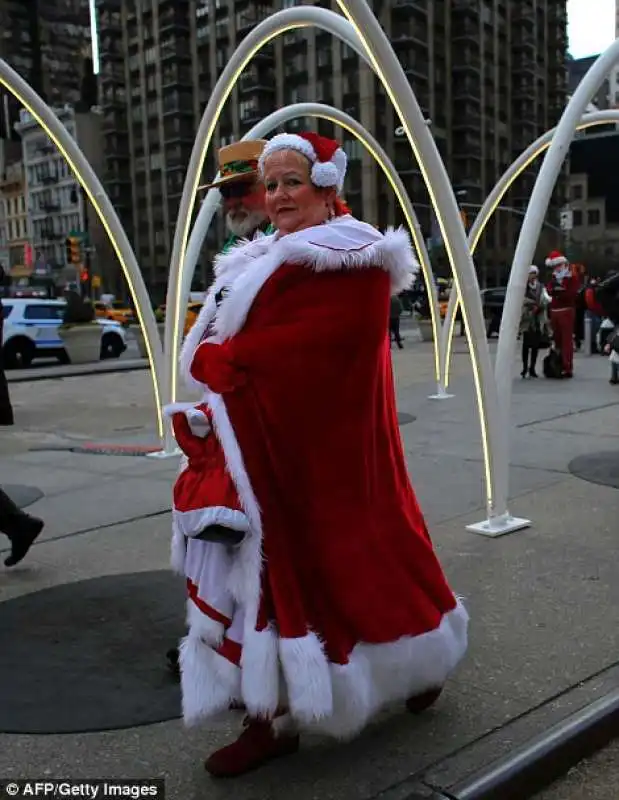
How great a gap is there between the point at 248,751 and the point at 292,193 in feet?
5.40

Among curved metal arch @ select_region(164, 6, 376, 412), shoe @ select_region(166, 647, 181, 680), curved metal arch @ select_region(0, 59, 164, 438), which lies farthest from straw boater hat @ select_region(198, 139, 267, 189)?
curved metal arch @ select_region(0, 59, 164, 438)

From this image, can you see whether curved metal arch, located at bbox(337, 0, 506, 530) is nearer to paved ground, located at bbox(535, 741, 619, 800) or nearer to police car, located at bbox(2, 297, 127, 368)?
paved ground, located at bbox(535, 741, 619, 800)

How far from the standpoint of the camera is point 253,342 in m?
2.35

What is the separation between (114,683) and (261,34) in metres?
5.32

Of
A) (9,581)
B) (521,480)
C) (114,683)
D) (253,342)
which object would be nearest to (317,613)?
(253,342)

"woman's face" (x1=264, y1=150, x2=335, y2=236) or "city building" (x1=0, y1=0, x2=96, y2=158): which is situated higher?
"city building" (x1=0, y1=0, x2=96, y2=158)

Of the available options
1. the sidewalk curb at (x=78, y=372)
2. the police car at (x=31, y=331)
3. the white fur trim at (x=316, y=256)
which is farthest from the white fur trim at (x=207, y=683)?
the police car at (x=31, y=331)

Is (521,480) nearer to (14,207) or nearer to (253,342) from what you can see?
(253,342)

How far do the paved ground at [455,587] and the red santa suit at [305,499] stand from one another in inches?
9.3

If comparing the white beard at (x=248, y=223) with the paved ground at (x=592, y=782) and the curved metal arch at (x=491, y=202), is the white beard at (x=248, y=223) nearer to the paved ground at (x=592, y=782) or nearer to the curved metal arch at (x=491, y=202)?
the paved ground at (x=592, y=782)

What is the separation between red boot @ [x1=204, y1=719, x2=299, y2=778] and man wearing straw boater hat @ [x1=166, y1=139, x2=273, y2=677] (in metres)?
1.52

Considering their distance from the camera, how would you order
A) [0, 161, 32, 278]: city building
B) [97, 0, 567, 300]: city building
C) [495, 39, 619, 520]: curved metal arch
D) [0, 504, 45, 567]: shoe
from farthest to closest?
[0, 161, 32, 278]: city building < [97, 0, 567, 300]: city building < [495, 39, 619, 520]: curved metal arch < [0, 504, 45, 567]: shoe

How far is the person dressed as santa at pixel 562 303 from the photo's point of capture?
493 inches

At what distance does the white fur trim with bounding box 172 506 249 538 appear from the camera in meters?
2.30
